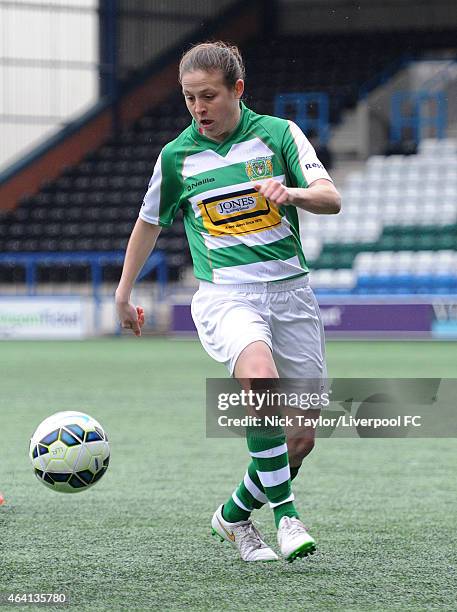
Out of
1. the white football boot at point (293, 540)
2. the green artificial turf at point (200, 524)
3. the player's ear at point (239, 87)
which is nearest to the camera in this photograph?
the green artificial turf at point (200, 524)

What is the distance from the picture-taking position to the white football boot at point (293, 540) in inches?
138

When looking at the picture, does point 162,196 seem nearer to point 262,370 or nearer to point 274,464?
point 262,370

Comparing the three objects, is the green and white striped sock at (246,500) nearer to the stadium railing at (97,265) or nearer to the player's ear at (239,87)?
the player's ear at (239,87)

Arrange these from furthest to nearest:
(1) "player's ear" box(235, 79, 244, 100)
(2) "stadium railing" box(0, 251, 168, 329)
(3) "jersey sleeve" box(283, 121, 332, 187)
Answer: (2) "stadium railing" box(0, 251, 168, 329) < (1) "player's ear" box(235, 79, 244, 100) < (3) "jersey sleeve" box(283, 121, 332, 187)

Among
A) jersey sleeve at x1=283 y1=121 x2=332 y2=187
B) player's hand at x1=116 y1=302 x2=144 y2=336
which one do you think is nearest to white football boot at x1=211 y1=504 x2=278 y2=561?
player's hand at x1=116 y1=302 x2=144 y2=336

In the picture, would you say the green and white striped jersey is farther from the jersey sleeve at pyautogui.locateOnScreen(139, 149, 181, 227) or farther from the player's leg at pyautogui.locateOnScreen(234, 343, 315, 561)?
the player's leg at pyautogui.locateOnScreen(234, 343, 315, 561)

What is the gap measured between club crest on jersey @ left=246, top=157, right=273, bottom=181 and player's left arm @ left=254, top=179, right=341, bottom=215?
236 millimetres

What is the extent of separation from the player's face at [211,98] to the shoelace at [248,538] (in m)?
1.37

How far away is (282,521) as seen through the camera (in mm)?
3645

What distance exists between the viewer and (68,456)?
4051mm

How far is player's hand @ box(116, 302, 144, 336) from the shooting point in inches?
159

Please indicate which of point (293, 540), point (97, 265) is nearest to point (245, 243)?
point (293, 540)

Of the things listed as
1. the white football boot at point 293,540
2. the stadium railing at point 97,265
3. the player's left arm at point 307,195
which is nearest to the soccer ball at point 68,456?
the white football boot at point 293,540

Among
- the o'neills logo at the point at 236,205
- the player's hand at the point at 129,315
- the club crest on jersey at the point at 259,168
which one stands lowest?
the player's hand at the point at 129,315
